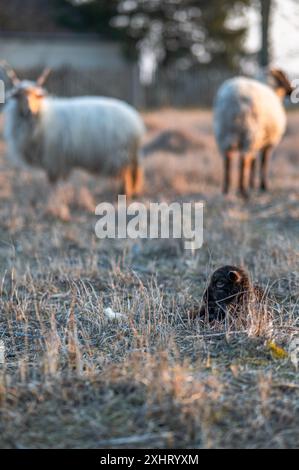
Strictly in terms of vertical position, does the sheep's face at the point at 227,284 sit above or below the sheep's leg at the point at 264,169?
below

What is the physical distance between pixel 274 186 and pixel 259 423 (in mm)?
6794

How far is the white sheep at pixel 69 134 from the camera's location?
26.8 ft

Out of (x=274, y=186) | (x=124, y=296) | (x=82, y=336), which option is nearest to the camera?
(x=82, y=336)

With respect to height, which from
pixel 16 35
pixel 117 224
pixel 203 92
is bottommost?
pixel 117 224

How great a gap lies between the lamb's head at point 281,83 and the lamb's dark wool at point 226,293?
6.04 meters

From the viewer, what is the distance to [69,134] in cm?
827

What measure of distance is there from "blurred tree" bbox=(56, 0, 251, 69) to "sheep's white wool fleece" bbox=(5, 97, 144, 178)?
58.6 ft

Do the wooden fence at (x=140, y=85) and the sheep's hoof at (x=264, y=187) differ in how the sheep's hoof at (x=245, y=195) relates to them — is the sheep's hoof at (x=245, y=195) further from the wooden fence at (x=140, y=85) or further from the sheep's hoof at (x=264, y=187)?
the wooden fence at (x=140, y=85)

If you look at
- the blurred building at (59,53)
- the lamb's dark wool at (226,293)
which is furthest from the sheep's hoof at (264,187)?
the blurred building at (59,53)

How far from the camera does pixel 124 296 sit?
428cm

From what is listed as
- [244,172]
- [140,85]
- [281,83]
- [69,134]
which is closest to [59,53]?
[140,85]

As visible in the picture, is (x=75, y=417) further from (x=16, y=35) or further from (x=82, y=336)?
(x=16, y=35)

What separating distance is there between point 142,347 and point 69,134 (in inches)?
212

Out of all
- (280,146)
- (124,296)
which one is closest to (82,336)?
(124,296)
